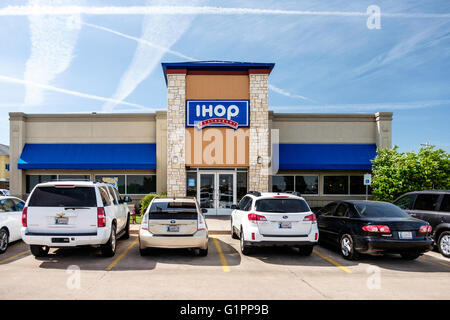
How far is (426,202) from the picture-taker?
10.0m

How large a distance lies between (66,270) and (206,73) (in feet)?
40.6

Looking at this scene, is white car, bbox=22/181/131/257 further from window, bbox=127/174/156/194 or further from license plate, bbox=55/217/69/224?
window, bbox=127/174/156/194

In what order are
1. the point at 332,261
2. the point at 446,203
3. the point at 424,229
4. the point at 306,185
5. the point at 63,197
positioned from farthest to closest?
1. the point at 306,185
2. the point at 446,203
3. the point at 332,261
4. the point at 424,229
5. the point at 63,197

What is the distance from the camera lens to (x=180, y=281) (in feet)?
20.4

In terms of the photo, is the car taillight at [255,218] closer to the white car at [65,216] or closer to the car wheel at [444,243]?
the white car at [65,216]

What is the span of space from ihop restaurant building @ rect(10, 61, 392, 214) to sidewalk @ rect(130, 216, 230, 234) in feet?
5.20

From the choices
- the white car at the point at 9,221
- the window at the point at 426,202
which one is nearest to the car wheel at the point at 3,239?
the white car at the point at 9,221

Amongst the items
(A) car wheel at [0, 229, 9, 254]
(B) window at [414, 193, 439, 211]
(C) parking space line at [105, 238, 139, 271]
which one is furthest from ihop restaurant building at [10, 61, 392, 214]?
(A) car wheel at [0, 229, 9, 254]

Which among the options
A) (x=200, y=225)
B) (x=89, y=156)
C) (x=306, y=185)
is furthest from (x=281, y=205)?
(x=89, y=156)

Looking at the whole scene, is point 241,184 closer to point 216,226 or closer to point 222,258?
point 216,226

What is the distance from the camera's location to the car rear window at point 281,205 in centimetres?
834

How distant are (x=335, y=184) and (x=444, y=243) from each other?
10.9 meters

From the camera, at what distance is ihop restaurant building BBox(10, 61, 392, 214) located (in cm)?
1662

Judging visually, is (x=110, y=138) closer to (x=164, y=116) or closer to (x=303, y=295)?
(x=164, y=116)
